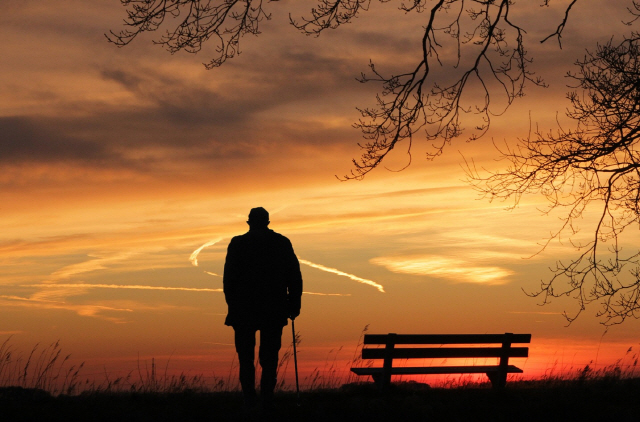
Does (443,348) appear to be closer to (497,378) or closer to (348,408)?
(497,378)

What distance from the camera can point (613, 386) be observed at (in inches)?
380

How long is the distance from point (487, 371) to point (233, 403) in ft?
14.4

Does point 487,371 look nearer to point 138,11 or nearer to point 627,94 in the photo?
point 627,94

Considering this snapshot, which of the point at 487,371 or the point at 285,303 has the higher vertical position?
the point at 285,303

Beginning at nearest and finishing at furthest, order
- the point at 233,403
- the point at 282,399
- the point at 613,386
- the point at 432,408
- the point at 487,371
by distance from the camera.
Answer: the point at 432,408 → the point at 233,403 → the point at 282,399 → the point at 613,386 → the point at 487,371

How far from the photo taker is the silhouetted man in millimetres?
7148

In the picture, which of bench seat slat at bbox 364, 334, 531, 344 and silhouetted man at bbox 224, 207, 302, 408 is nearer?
silhouetted man at bbox 224, 207, 302, 408

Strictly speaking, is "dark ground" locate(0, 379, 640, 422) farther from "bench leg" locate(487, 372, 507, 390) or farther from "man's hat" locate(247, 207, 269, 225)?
"bench leg" locate(487, 372, 507, 390)

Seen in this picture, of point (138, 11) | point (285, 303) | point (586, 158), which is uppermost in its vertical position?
point (138, 11)

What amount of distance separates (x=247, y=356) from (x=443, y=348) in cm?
380

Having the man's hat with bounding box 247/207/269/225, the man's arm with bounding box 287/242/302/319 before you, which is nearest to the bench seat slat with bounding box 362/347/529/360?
the man's arm with bounding box 287/242/302/319

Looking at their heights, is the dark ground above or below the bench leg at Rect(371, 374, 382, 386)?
below

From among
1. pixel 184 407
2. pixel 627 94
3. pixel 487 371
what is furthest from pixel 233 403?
pixel 627 94

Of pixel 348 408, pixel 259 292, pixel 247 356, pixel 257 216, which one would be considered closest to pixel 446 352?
pixel 348 408
